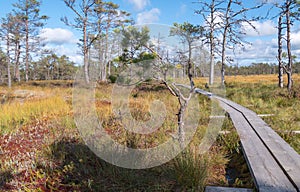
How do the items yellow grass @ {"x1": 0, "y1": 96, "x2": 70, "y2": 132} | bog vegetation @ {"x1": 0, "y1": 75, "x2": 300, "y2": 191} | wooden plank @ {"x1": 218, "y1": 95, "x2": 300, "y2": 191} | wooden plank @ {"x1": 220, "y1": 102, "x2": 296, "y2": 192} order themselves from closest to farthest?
1. wooden plank @ {"x1": 220, "y1": 102, "x2": 296, "y2": 192}
2. wooden plank @ {"x1": 218, "y1": 95, "x2": 300, "y2": 191}
3. bog vegetation @ {"x1": 0, "y1": 75, "x2": 300, "y2": 191}
4. yellow grass @ {"x1": 0, "y1": 96, "x2": 70, "y2": 132}

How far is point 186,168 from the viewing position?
2.55 meters

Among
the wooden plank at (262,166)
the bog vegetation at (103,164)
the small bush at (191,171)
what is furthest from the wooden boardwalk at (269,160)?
the small bush at (191,171)

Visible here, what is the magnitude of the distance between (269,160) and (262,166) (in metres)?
0.26

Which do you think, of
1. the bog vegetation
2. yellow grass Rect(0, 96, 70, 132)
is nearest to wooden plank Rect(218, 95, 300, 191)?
the bog vegetation

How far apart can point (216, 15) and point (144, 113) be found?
1117cm

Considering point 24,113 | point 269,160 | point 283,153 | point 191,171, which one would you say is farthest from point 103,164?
point 24,113

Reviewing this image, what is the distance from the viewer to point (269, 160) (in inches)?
112

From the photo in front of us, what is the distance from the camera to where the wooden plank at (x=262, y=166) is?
7.22 ft

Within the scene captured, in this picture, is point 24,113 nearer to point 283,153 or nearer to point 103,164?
point 103,164

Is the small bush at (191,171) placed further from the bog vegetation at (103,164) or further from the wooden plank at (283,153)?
the wooden plank at (283,153)

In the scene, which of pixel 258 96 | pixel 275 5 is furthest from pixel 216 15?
pixel 258 96

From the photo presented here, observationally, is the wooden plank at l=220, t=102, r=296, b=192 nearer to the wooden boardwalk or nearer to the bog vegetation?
the wooden boardwalk

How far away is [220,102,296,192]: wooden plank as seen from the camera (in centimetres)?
220

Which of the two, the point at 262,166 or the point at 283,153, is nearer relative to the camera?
the point at 262,166
